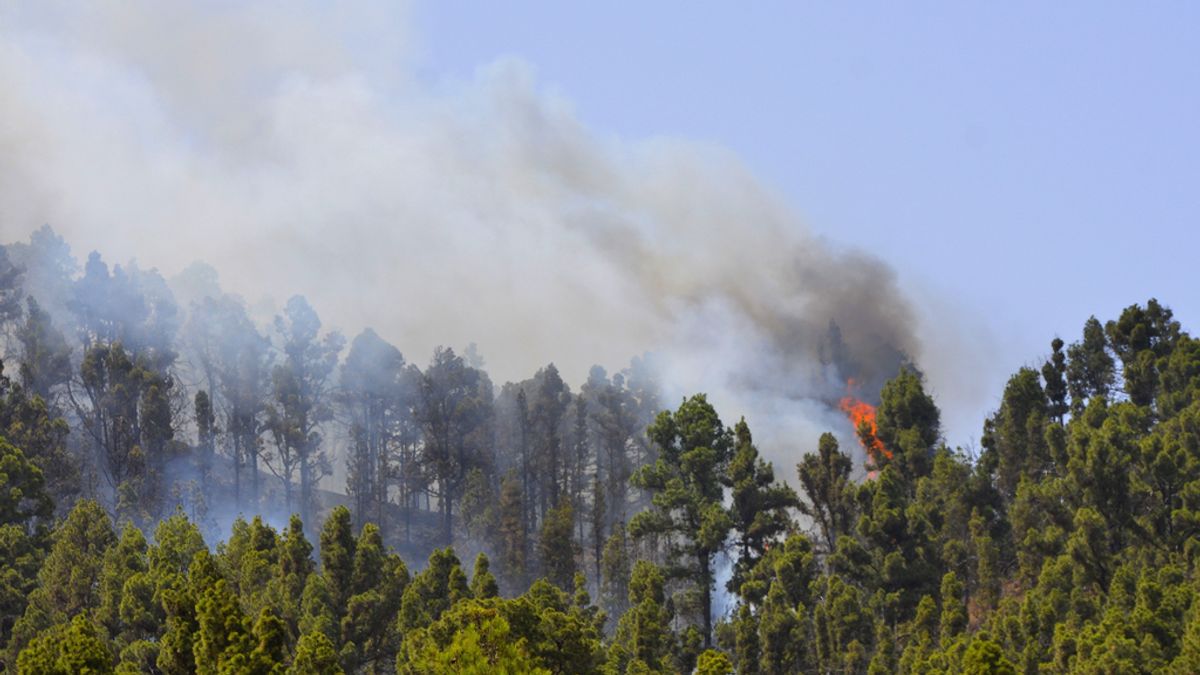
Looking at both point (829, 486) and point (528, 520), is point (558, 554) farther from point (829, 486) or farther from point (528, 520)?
point (528, 520)

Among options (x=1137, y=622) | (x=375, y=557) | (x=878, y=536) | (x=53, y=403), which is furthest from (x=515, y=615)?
(x=53, y=403)

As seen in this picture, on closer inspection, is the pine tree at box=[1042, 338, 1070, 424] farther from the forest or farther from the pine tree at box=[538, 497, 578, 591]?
the pine tree at box=[538, 497, 578, 591]

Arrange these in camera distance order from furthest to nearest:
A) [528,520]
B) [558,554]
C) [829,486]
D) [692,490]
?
[528,520]
[558,554]
[829,486]
[692,490]

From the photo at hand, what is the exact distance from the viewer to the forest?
183 ft

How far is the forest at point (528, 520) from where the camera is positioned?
55719 mm

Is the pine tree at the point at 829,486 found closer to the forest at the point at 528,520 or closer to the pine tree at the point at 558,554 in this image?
the forest at the point at 528,520

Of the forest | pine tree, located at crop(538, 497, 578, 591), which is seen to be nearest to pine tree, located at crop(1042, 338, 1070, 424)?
the forest

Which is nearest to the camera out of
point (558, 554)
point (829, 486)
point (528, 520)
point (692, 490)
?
point (692, 490)

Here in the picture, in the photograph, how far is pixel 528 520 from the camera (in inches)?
4978

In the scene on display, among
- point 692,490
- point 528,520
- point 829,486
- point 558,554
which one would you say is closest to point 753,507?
point 692,490

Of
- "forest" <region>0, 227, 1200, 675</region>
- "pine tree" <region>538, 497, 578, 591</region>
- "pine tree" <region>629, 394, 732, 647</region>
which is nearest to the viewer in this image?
"forest" <region>0, 227, 1200, 675</region>

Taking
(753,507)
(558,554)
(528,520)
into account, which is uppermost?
(528,520)

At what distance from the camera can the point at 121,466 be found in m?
103

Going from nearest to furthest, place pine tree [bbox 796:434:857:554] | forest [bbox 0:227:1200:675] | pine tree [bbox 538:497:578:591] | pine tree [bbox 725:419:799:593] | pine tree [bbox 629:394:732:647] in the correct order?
1. forest [bbox 0:227:1200:675]
2. pine tree [bbox 629:394:732:647]
3. pine tree [bbox 725:419:799:593]
4. pine tree [bbox 796:434:857:554]
5. pine tree [bbox 538:497:578:591]
